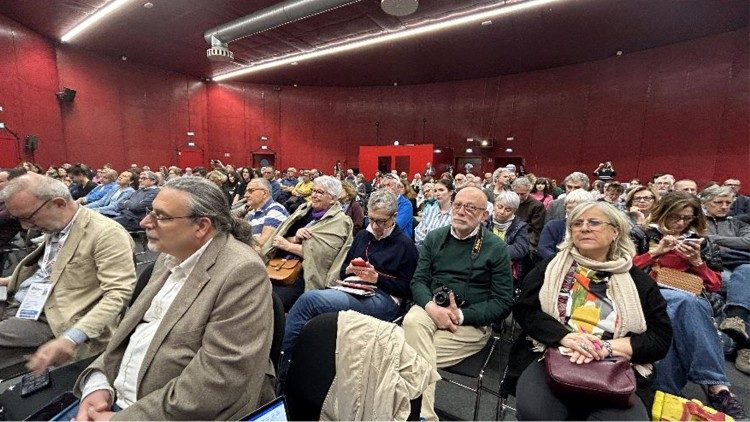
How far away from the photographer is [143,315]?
4.18ft

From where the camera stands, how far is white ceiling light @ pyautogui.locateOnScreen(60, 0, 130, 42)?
23.6ft

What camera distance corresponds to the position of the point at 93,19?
8.04m

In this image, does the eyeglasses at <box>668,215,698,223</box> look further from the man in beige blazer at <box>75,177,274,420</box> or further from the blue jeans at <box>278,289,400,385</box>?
the man in beige blazer at <box>75,177,274,420</box>

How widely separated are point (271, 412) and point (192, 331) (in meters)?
0.38

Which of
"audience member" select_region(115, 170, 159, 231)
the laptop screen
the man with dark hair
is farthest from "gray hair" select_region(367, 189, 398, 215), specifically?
the man with dark hair

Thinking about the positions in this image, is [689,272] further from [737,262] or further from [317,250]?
[317,250]

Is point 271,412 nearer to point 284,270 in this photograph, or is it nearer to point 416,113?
point 284,270

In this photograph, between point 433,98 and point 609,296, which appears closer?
point 609,296

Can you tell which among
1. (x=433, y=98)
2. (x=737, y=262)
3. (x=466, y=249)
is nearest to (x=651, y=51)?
(x=433, y=98)

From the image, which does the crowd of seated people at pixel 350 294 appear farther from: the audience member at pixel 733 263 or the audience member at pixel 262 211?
the audience member at pixel 262 211

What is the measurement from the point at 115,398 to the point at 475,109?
1231cm

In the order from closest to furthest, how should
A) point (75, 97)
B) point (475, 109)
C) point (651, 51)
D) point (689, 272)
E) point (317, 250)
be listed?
1. point (689, 272)
2. point (317, 250)
3. point (651, 51)
4. point (75, 97)
5. point (475, 109)

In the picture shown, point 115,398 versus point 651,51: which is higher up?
point 651,51

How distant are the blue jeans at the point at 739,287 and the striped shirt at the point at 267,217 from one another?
3.77 m
